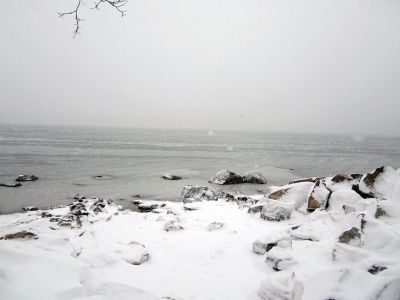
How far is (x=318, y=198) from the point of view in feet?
28.4

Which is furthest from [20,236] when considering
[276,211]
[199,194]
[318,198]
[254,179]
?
[254,179]

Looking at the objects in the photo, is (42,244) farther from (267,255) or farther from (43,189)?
(43,189)

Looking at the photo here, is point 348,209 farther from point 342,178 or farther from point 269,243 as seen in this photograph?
point 269,243

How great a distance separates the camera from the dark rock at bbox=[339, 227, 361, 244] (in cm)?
522

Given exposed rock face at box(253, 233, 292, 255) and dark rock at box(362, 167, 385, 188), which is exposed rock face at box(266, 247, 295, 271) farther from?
dark rock at box(362, 167, 385, 188)

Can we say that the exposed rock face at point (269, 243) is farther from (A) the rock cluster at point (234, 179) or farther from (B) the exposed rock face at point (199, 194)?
(A) the rock cluster at point (234, 179)

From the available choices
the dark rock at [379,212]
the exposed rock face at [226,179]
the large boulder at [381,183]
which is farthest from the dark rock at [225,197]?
the dark rock at [379,212]

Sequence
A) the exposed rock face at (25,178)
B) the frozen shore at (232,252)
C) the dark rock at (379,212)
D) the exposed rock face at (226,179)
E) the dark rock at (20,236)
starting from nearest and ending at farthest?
the frozen shore at (232,252)
the dark rock at (20,236)
the dark rock at (379,212)
the exposed rock face at (25,178)
the exposed rock face at (226,179)

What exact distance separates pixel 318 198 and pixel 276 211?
1.39 metres

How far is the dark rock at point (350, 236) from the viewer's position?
5.22 meters

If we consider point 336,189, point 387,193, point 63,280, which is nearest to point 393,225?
point 387,193

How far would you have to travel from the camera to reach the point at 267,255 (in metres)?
5.45

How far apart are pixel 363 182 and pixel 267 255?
449cm

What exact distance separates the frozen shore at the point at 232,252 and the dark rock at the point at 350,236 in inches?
0.7
